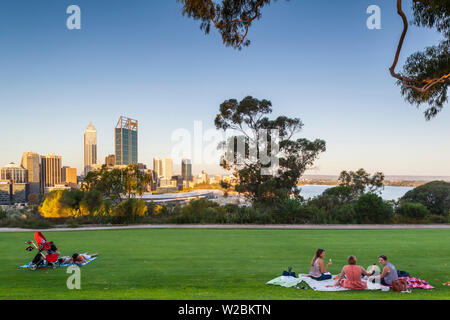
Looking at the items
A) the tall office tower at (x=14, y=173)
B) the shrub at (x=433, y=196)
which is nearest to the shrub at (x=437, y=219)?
the shrub at (x=433, y=196)

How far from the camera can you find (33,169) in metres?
58.9

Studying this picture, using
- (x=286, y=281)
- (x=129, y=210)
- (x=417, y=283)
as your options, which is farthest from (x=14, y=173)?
(x=417, y=283)

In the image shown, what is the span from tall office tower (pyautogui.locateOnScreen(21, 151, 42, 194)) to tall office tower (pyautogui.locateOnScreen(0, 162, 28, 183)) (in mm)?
971

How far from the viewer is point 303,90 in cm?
2189

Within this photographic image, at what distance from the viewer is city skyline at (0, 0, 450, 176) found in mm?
16312

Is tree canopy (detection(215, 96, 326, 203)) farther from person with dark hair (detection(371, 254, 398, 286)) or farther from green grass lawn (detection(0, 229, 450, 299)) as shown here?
person with dark hair (detection(371, 254, 398, 286))

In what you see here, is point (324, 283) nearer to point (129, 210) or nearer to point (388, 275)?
point (388, 275)

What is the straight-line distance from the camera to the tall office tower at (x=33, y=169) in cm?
5794

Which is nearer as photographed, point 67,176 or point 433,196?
point 433,196

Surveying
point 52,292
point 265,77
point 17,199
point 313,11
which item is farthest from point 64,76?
point 17,199

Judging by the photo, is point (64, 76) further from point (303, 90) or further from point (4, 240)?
point (303, 90)

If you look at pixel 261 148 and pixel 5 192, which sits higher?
pixel 261 148

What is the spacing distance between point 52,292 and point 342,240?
9.79 metres

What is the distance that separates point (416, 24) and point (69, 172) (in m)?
64.7
